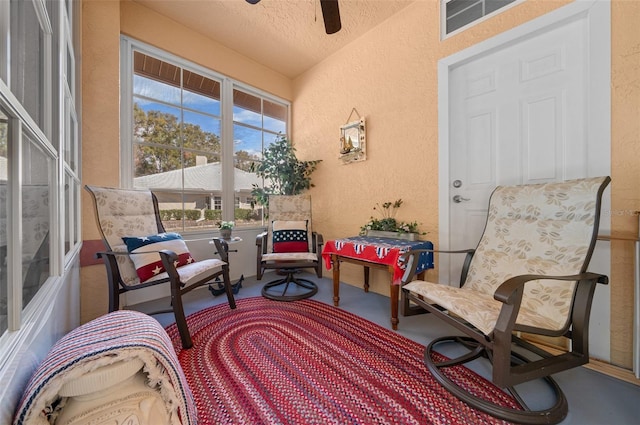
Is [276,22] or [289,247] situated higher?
[276,22]

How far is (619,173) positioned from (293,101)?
348 centimetres

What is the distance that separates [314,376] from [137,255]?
60.2 inches

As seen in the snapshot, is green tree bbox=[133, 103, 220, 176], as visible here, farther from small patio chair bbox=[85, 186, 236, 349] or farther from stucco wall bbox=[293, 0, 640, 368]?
stucco wall bbox=[293, 0, 640, 368]

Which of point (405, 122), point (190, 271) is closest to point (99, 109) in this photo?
point (190, 271)

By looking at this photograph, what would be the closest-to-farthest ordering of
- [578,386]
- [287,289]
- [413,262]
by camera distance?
[578,386] → [413,262] → [287,289]

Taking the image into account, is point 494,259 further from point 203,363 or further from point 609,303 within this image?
point 203,363

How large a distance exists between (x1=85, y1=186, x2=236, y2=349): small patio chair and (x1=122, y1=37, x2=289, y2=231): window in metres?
0.55

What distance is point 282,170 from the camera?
10.6ft

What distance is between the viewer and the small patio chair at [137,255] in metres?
1.67

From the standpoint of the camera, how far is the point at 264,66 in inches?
134

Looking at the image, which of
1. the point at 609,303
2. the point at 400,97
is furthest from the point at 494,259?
the point at 400,97

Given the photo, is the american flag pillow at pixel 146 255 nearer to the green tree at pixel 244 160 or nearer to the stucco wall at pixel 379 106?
the stucco wall at pixel 379 106

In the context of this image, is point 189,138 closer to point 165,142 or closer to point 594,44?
point 165,142

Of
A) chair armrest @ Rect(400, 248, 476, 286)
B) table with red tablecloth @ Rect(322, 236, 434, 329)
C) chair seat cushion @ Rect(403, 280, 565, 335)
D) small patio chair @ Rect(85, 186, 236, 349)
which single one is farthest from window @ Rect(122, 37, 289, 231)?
chair seat cushion @ Rect(403, 280, 565, 335)
